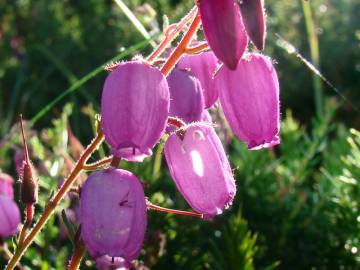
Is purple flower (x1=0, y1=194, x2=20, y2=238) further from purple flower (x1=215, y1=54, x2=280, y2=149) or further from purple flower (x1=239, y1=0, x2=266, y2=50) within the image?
purple flower (x1=239, y1=0, x2=266, y2=50)

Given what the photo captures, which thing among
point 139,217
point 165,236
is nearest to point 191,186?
point 139,217

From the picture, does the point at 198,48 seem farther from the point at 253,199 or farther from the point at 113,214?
the point at 253,199

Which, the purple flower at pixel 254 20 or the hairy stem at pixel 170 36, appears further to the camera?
the hairy stem at pixel 170 36

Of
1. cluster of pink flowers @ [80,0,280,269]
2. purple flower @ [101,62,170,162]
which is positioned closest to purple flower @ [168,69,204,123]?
cluster of pink flowers @ [80,0,280,269]

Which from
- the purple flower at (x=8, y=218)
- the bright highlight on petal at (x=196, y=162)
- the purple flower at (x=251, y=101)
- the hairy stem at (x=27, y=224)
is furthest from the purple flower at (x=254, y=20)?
the purple flower at (x=8, y=218)

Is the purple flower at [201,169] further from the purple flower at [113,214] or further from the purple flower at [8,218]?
the purple flower at [8,218]

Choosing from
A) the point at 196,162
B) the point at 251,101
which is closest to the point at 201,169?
the point at 196,162
